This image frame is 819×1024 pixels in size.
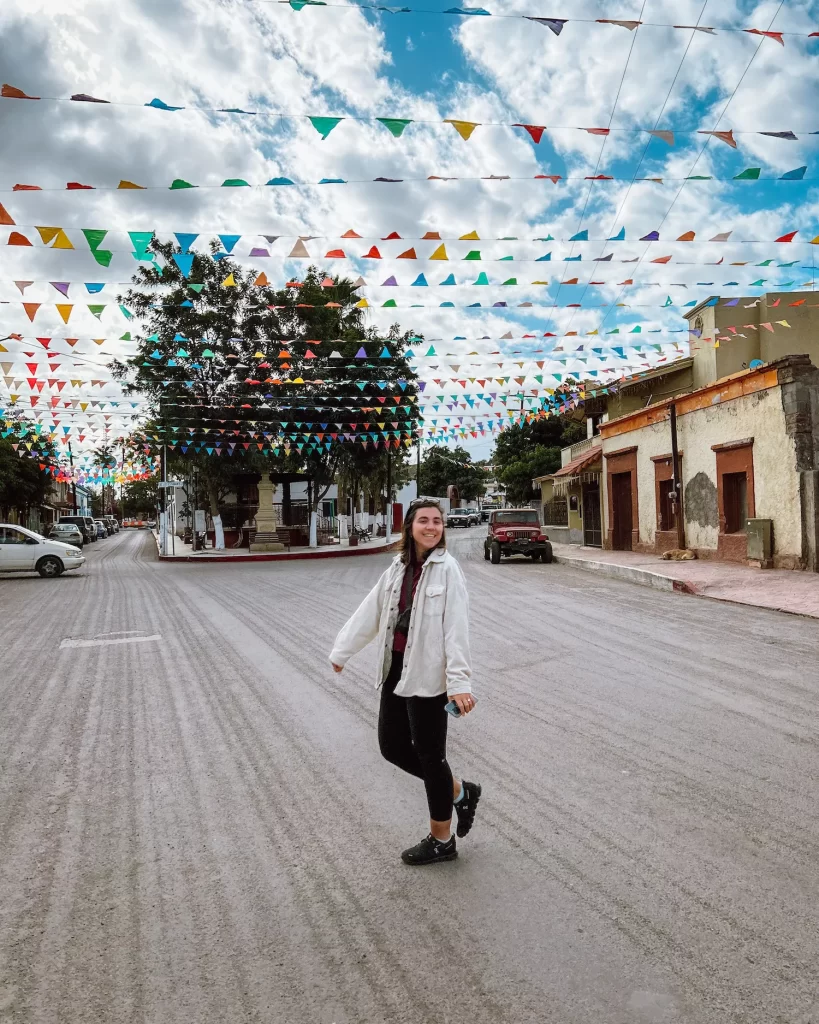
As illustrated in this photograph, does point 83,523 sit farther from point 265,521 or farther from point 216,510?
point 265,521

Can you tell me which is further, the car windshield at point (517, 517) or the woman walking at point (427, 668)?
the car windshield at point (517, 517)

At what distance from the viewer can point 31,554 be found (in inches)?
865

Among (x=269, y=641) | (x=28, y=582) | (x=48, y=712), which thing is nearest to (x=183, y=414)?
(x=28, y=582)

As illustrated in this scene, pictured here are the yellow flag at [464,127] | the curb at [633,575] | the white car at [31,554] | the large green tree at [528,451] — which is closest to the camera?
the yellow flag at [464,127]

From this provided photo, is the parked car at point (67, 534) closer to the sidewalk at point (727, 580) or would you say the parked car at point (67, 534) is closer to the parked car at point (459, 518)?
the sidewalk at point (727, 580)

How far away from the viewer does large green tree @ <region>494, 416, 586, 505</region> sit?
54125 mm

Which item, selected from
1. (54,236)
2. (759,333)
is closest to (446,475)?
(759,333)

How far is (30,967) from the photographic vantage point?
9.07ft

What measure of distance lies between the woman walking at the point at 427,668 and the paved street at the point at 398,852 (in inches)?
9.6

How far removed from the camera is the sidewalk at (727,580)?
1297cm

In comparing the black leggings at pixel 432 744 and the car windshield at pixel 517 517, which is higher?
the car windshield at pixel 517 517

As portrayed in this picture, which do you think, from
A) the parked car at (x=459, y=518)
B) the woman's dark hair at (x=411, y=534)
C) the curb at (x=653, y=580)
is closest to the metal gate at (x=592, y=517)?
the curb at (x=653, y=580)

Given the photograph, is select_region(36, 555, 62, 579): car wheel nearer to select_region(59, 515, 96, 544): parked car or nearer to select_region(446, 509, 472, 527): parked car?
select_region(59, 515, 96, 544): parked car

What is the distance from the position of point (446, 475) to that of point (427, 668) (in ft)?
274
